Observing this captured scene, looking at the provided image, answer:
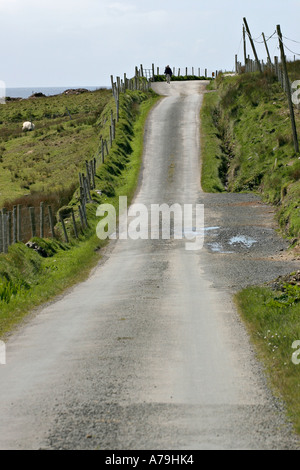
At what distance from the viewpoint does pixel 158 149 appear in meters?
49.9

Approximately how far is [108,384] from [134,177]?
32678 millimetres

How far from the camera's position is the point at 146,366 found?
12.2m

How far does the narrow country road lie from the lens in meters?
9.23

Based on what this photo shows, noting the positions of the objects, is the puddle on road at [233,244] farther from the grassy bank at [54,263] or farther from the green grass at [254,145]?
the grassy bank at [54,263]

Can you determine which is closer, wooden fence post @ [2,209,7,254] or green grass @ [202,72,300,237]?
wooden fence post @ [2,209,7,254]

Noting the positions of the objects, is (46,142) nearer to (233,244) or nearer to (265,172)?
(265,172)

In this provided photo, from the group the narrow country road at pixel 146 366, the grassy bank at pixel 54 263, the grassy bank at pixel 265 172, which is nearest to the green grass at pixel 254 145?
the grassy bank at pixel 265 172
